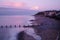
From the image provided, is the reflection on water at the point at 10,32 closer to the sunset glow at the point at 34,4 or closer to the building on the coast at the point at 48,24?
the building on the coast at the point at 48,24

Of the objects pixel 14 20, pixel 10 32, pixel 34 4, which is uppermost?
pixel 34 4

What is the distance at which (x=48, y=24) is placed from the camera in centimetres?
151

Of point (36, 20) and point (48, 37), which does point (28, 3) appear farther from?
point (48, 37)

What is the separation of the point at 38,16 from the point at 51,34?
A: 30 cm

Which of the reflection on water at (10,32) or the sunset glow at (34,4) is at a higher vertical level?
the sunset glow at (34,4)

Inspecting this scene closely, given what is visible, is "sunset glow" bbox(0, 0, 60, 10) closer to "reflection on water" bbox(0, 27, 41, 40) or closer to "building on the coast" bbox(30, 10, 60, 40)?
"building on the coast" bbox(30, 10, 60, 40)

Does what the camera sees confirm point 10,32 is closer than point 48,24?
Yes

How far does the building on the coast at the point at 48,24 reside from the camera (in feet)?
4.83

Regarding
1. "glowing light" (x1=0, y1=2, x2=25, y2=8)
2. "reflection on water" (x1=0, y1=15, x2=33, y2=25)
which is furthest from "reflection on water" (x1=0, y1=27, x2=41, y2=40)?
"glowing light" (x1=0, y1=2, x2=25, y2=8)

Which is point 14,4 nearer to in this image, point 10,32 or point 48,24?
point 10,32

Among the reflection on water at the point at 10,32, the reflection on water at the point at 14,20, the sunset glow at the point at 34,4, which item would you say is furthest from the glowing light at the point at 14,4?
the reflection on water at the point at 10,32

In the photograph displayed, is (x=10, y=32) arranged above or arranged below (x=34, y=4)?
below

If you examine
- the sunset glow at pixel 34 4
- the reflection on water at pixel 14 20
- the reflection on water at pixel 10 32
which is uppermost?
the sunset glow at pixel 34 4

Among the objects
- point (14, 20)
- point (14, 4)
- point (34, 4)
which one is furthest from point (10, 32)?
point (34, 4)
